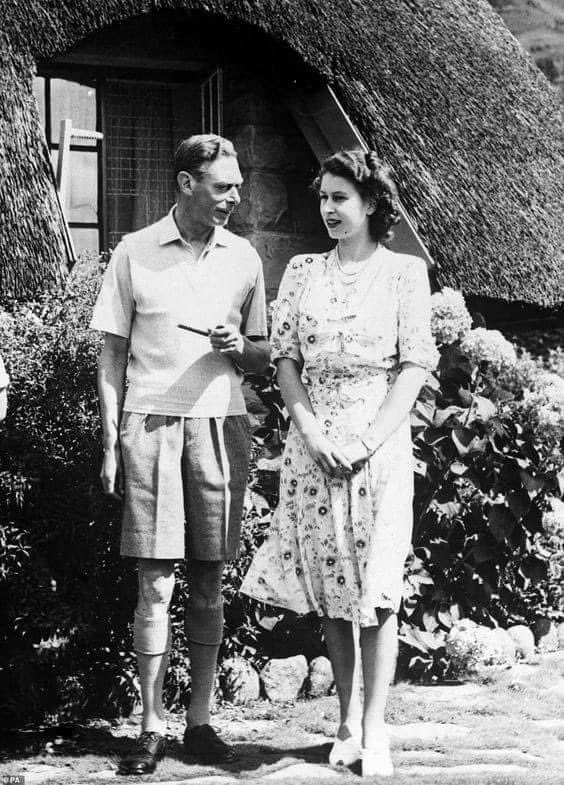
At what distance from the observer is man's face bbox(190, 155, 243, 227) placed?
3.51m

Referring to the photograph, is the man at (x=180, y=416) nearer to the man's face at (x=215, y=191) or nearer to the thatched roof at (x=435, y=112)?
the man's face at (x=215, y=191)

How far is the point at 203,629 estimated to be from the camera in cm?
356

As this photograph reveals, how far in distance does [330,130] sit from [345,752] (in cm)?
353

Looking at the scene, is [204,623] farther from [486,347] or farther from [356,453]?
[486,347]

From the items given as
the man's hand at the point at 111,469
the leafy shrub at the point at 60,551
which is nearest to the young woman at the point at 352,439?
the man's hand at the point at 111,469

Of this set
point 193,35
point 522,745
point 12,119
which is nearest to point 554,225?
point 193,35

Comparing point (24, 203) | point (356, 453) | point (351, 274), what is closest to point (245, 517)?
point (356, 453)

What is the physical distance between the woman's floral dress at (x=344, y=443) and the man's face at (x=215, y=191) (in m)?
0.36

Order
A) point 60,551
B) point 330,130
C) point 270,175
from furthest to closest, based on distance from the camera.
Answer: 1. point 270,175
2. point 330,130
3. point 60,551

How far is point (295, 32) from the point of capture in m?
5.83

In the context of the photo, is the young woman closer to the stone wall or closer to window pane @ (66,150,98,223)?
the stone wall

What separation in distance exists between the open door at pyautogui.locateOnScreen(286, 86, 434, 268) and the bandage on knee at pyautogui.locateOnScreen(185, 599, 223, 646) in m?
2.89

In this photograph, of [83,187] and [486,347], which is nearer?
[486,347]

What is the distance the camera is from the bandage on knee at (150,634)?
11.2ft
